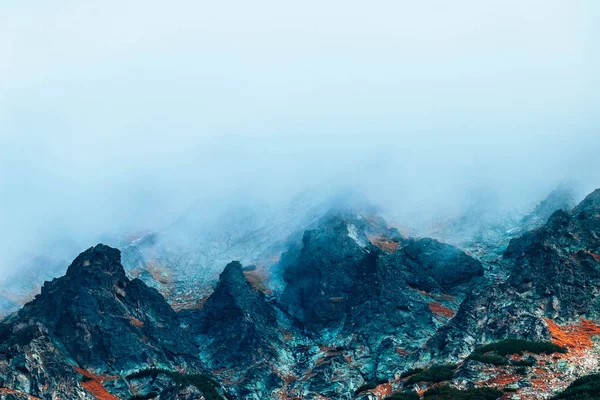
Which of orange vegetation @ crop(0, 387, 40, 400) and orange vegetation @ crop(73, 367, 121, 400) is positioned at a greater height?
orange vegetation @ crop(0, 387, 40, 400)

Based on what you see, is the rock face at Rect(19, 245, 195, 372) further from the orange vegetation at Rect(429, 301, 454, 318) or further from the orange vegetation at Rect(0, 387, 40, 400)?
the orange vegetation at Rect(429, 301, 454, 318)

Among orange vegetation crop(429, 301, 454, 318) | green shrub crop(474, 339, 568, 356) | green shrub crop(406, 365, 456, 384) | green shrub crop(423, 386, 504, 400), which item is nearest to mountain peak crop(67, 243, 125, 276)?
orange vegetation crop(429, 301, 454, 318)

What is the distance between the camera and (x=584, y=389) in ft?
338

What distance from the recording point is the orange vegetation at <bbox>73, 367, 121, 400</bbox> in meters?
140

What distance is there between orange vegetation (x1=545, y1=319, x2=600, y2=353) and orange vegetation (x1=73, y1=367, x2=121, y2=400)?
82.9m

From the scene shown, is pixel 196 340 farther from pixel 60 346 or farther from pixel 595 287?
pixel 595 287

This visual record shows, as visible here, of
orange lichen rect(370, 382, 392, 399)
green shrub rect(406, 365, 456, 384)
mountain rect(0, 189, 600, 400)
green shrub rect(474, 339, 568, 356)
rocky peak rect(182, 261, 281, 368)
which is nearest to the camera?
green shrub rect(406, 365, 456, 384)

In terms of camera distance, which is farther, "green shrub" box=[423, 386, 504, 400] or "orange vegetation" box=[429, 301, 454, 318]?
"orange vegetation" box=[429, 301, 454, 318]

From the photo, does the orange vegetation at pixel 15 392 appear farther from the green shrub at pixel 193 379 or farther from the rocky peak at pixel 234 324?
the rocky peak at pixel 234 324

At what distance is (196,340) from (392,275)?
49813 millimetres

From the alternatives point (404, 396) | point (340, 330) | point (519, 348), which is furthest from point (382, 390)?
point (340, 330)

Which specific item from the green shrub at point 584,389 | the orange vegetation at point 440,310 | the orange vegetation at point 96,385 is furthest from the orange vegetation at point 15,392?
the orange vegetation at point 440,310

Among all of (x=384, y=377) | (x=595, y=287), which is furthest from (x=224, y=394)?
(x=595, y=287)

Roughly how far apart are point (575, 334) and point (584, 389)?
39294mm
